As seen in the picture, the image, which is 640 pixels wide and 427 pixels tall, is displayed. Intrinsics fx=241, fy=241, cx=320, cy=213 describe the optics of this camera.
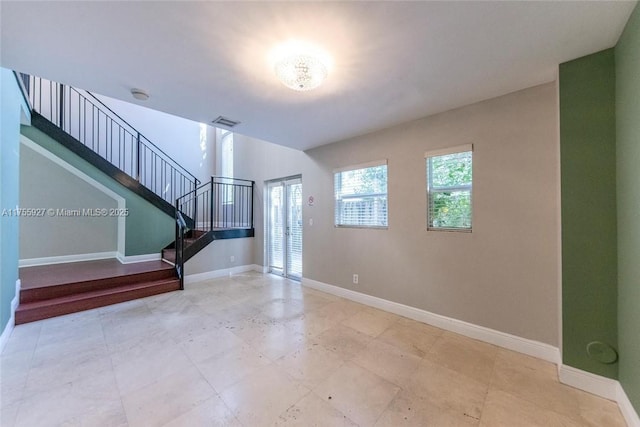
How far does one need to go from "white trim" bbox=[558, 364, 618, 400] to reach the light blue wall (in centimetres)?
531

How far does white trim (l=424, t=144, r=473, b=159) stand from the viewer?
2.74 metres

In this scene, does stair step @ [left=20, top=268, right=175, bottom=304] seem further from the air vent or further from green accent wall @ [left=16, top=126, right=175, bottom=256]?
the air vent

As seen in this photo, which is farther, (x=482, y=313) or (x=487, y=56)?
(x=482, y=313)

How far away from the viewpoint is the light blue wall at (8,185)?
254 cm

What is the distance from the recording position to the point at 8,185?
8.95 ft

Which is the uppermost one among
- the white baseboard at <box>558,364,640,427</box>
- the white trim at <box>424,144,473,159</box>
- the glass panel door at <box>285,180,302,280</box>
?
the white trim at <box>424,144,473,159</box>

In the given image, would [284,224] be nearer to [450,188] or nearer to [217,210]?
[217,210]

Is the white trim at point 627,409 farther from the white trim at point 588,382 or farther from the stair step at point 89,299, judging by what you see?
the stair step at point 89,299

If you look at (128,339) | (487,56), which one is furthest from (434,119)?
(128,339)

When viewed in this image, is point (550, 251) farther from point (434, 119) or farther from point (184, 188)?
point (184, 188)

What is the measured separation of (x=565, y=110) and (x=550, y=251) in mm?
1250

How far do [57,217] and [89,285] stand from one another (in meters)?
2.39

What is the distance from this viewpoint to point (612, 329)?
5.95ft

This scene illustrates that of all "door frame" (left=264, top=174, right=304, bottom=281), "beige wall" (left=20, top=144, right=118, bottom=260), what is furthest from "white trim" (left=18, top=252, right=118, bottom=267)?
"door frame" (left=264, top=174, right=304, bottom=281)
